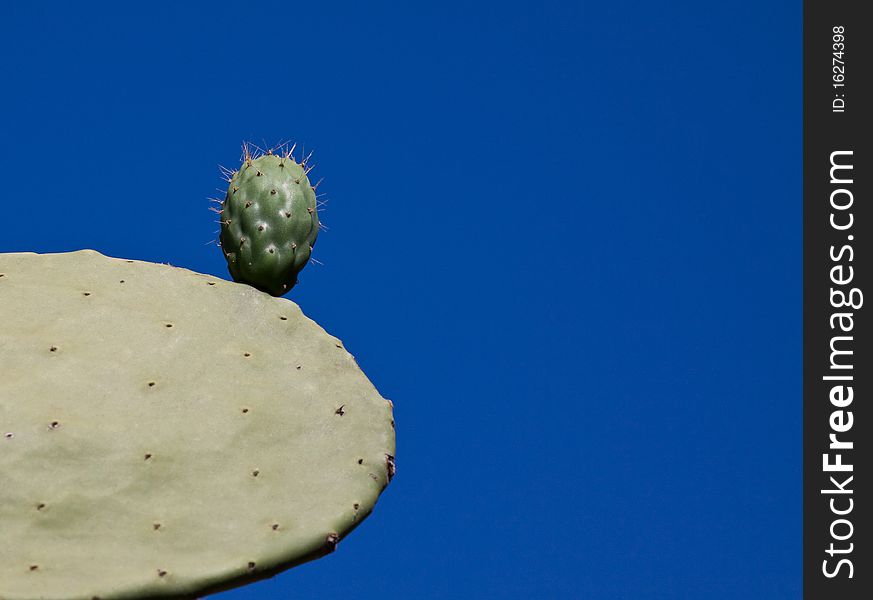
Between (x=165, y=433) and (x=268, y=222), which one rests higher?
(x=268, y=222)

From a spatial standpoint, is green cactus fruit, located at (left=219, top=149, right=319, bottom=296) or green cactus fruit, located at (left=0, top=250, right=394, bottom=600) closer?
green cactus fruit, located at (left=0, top=250, right=394, bottom=600)

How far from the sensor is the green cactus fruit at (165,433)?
3.03 meters

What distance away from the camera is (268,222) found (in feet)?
12.7

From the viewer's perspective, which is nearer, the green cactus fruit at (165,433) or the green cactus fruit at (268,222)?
the green cactus fruit at (165,433)

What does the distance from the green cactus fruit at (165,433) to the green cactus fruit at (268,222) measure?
10 centimetres

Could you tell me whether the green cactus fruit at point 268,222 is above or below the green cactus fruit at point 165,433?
above

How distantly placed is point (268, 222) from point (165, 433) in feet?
2.62

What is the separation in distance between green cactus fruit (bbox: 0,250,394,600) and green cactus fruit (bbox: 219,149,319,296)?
0.10 meters

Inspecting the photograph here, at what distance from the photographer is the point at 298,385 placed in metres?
3.58

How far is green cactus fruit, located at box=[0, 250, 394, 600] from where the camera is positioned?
3025 millimetres
